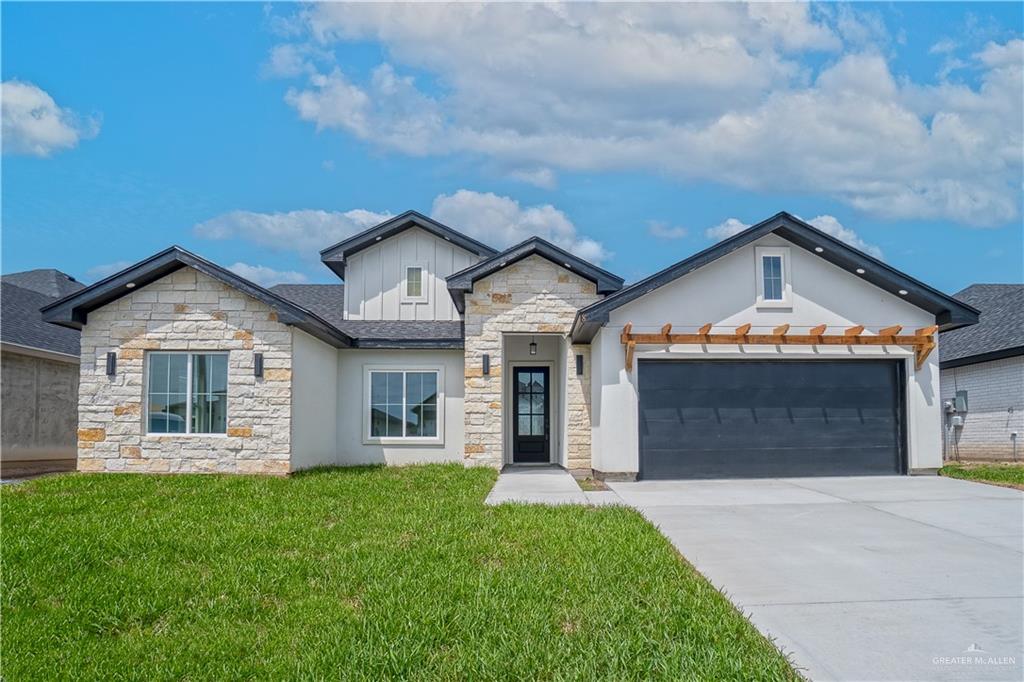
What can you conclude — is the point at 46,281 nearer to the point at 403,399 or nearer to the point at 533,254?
the point at 403,399

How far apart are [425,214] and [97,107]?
756 centimetres

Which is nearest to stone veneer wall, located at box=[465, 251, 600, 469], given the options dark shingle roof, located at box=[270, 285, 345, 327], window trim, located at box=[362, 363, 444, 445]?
window trim, located at box=[362, 363, 444, 445]

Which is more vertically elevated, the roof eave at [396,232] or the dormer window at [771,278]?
the roof eave at [396,232]

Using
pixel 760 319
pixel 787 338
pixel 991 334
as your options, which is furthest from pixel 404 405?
pixel 991 334

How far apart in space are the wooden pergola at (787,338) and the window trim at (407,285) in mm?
6341

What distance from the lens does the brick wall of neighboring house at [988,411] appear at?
15.8 meters

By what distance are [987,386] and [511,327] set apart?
12077mm

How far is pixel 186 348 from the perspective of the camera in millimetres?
12586

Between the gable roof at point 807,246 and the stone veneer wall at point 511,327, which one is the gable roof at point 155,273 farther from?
the gable roof at point 807,246

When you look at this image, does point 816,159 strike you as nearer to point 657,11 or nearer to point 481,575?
point 657,11

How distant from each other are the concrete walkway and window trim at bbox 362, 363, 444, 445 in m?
1.84

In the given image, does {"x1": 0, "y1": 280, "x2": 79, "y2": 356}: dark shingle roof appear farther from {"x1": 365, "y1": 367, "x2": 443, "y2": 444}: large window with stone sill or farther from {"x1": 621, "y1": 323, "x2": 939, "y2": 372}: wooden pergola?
{"x1": 621, "y1": 323, "x2": 939, "y2": 372}: wooden pergola

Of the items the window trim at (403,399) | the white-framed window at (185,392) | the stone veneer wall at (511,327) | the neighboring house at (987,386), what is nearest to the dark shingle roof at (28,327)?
the white-framed window at (185,392)

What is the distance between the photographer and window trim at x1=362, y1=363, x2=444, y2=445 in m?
14.9
